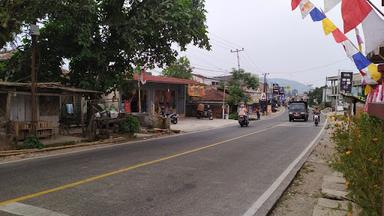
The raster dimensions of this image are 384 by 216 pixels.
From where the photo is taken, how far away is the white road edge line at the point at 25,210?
6295mm

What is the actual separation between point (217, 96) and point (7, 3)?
40.0 metres

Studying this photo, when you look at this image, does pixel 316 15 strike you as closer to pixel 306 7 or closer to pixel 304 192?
pixel 306 7

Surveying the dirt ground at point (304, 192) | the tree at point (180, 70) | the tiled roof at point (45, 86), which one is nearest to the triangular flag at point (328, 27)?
the dirt ground at point (304, 192)

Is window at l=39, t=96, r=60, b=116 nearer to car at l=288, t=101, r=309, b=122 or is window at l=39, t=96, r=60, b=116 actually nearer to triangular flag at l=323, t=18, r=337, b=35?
triangular flag at l=323, t=18, r=337, b=35

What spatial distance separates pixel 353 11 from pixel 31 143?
39.2 feet

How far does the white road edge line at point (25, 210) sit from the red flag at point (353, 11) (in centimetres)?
582

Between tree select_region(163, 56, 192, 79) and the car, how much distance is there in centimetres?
2024

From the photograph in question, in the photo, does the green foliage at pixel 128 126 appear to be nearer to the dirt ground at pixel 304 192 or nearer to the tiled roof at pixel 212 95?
the dirt ground at pixel 304 192

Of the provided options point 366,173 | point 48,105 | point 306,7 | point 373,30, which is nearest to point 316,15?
point 306,7

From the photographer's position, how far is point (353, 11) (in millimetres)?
7148

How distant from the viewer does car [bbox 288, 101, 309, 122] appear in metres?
49.2

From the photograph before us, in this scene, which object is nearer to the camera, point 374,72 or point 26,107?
point 374,72

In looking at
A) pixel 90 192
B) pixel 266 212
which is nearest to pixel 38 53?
pixel 90 192

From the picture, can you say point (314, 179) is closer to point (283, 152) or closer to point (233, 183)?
point (233, 183)
